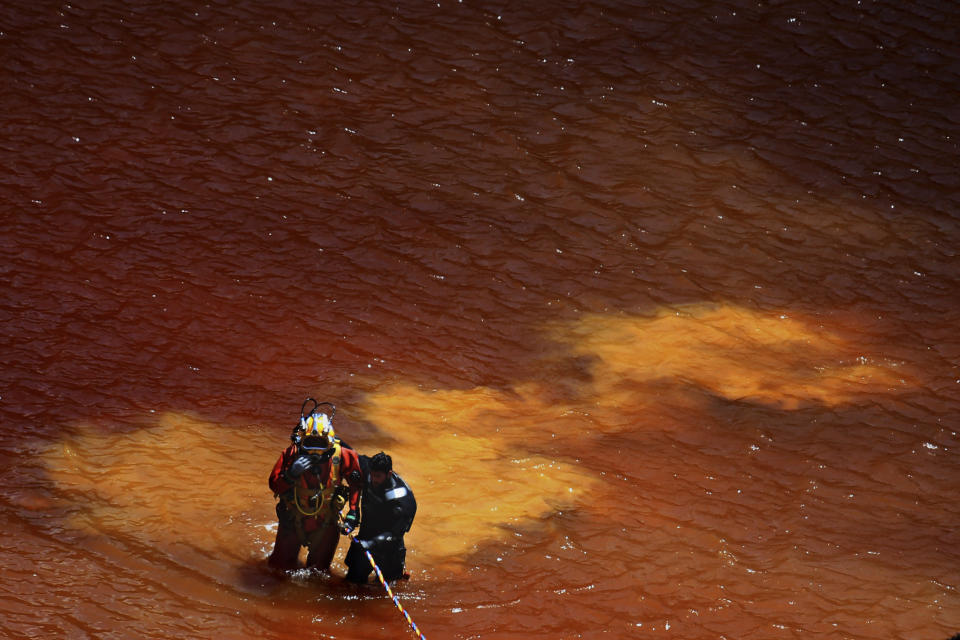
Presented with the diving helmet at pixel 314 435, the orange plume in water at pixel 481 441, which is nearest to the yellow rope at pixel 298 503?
the diving helmet at pixel 314 435

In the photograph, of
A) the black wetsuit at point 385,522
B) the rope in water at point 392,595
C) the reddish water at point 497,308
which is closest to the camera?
the rope in water at point 392,595

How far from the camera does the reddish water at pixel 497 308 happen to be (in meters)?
8.27

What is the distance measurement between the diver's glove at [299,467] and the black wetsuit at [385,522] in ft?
1.39

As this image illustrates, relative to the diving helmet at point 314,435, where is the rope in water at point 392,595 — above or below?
below

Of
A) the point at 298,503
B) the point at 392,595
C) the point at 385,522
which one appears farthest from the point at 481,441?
the point at 392,595

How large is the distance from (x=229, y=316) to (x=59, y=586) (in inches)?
156

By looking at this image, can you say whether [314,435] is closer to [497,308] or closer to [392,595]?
[392,595]

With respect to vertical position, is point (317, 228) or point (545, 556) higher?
point (317, 228)

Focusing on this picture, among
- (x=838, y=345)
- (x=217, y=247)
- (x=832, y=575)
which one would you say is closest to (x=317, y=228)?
(x=217, y=247)

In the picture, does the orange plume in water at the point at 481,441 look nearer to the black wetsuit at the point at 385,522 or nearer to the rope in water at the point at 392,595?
the black wetsuit at the point at 385,522

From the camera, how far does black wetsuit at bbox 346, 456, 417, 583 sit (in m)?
7.82

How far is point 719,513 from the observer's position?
9.16m

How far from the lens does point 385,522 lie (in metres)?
7.84

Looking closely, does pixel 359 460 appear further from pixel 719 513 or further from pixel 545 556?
pixel 719 513
